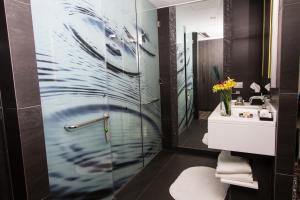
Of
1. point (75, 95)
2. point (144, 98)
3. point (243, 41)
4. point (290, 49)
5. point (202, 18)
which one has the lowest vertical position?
point (144, 98)

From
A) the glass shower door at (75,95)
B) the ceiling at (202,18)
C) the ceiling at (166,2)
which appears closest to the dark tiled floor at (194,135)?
the ceiling at (202,18)

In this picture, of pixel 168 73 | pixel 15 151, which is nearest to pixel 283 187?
pixel 15 151

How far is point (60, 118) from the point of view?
1.57 m

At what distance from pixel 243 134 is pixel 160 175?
1467 mm

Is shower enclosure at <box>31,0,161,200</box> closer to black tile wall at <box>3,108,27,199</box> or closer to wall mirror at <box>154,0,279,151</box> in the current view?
black tile wall at <box>3,108,27,199</box>

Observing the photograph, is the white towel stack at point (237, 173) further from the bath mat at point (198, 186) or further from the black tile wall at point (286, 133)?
the bath mat at point (198, 186)

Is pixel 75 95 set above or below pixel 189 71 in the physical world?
below

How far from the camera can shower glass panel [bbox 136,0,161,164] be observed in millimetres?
2916

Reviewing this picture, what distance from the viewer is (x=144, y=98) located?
2.98 meters

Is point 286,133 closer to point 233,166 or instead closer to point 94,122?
point 233,166

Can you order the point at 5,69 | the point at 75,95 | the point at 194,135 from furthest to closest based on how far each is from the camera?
the point at 194,135 → the point at 75,95 → the point at 5,69

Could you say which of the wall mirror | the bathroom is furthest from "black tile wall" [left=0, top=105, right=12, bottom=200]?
the wall mirror

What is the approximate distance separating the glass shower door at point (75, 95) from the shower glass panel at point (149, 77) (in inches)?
35.4

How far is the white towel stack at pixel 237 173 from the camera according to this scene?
1.83 meters
